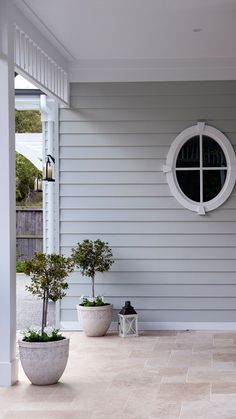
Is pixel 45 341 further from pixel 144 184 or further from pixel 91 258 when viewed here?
pixel 144 184

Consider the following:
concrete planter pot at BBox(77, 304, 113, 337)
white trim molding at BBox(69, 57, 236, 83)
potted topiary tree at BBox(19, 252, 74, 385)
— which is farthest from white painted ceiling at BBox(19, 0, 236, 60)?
concrete planter pot at BBox(77, 304, 113, 337)

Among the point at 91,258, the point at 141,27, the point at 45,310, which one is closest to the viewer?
the point at 45,310

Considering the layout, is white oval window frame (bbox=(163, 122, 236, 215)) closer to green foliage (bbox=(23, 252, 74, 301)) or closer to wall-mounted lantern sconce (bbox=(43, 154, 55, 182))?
wall-mounted lantern sconce (bbox=(43, 154, 55, 182))

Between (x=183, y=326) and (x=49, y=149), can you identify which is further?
(x=49, y=149)

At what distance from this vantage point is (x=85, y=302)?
8.45 meters

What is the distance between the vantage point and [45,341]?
20.0 ft

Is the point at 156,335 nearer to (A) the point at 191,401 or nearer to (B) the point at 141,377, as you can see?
(B) the point at 141,377

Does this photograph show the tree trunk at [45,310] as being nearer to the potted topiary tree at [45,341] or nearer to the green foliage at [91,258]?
the potted topiary tree at [45,341]

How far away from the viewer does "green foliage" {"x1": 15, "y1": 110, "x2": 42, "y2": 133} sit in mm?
20984

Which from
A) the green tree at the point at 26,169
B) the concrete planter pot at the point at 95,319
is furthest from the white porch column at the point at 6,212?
the green tree at the point at 26,169

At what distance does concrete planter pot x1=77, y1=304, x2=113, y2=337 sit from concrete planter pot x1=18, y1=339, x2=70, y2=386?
2227 millimetres

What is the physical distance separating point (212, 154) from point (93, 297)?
2055mm

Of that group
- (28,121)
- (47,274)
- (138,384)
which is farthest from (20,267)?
(28,121)

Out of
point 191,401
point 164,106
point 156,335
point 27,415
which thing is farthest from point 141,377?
point 164,106
